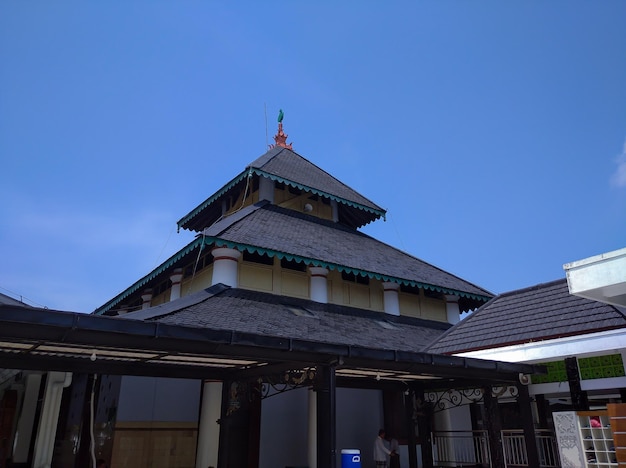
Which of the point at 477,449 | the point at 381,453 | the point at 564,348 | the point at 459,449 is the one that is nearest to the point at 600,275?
the point at 564,348

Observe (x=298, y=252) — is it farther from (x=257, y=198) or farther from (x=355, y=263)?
(x=257, y=198)

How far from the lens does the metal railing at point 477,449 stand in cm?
1044

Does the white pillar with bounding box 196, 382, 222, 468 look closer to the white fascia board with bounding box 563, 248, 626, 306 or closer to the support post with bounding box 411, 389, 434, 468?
the support post with bounding box 411, 389, 434, 468

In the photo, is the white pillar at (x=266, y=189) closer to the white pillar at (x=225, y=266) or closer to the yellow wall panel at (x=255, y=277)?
the yellow wall panel at (x=255, y=277)

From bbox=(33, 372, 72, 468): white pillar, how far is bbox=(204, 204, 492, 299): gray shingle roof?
186 inches

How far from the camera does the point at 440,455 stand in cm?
1216

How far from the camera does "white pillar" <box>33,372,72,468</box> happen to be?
34.5 feet

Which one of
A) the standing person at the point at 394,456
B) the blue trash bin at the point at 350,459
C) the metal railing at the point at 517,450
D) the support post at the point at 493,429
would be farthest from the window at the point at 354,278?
the blue trash bin at the point at 350,459

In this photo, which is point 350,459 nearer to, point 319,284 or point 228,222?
point 319,284

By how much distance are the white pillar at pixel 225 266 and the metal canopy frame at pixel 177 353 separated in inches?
168

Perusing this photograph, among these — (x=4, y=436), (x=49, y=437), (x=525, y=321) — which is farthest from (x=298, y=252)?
(x=4, y=436)

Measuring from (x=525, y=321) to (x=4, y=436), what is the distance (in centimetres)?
1195

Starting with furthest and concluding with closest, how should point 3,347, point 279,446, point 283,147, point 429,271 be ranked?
point 283,147
point 429,271
point 279,446
point 3,347

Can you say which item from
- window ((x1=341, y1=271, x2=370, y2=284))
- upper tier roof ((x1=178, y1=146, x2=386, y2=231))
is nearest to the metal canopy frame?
window ((x1=341, y1=271, x2=370, y2=284))
